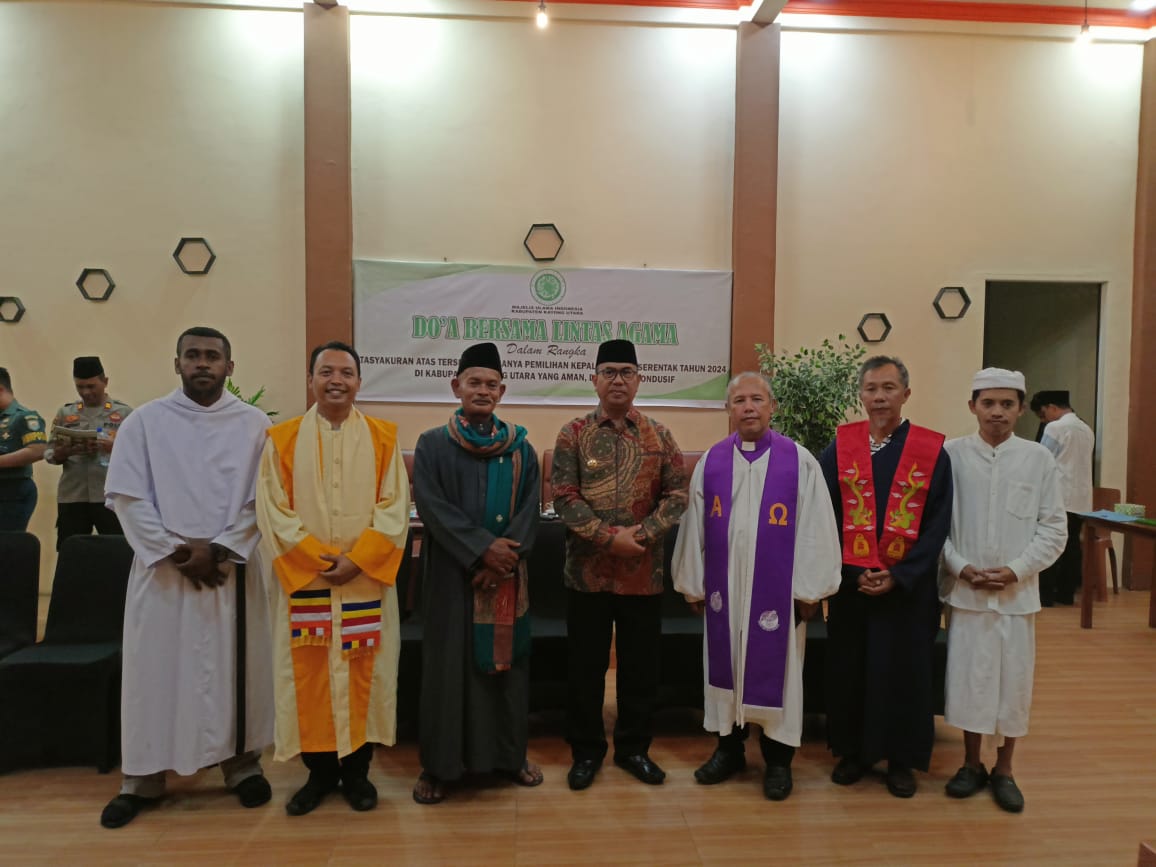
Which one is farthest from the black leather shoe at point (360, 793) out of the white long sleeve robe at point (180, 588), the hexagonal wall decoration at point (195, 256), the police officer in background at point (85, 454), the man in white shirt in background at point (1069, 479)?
the man in white shirt in background at point (1069, 479)

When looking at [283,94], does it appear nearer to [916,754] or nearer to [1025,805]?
[916,754]

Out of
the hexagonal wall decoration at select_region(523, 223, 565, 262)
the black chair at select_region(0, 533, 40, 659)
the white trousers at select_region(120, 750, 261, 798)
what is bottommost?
the white trousers at select_region(120, 750, 261, 798)

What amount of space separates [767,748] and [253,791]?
1.90 m

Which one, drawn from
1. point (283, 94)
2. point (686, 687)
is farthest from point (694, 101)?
point (686, 687)

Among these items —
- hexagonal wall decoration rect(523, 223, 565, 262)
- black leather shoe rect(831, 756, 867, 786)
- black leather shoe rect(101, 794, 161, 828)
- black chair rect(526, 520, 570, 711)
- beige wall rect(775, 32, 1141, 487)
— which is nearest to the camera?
black leather shoe rect(101, 794, 161, 828)

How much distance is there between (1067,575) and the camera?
5492 millimetres

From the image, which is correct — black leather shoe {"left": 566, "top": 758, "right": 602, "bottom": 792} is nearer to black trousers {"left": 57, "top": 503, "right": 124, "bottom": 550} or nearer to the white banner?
the white banner

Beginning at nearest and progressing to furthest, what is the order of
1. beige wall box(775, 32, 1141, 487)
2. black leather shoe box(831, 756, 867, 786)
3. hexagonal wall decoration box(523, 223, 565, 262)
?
1. black leather shoe box(831, 756, 867, 786)
2. hexagonal wall decoration box(523, 223, 565, 262)
3. beige wall box(775, 32, 1141, 487)

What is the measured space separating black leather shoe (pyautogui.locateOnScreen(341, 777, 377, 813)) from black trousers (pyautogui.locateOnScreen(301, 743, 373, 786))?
15 mm

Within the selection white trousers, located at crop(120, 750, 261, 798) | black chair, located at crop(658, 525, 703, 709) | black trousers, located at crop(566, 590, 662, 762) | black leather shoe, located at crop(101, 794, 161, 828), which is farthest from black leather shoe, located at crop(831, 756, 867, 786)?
black leather shoe, located at crop(101, 794, 161, 828)

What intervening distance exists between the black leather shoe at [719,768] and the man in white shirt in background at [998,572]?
0.80 meters

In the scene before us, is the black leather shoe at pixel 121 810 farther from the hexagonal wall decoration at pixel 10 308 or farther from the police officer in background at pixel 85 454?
the hexagonal wall decoration at pixel 10 308

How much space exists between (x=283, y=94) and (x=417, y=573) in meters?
→ 4.14

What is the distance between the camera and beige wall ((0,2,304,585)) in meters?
5.35
